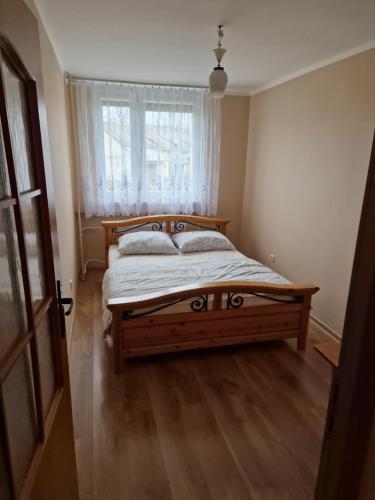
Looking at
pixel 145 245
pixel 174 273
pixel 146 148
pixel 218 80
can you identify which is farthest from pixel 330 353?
pixel 146 148

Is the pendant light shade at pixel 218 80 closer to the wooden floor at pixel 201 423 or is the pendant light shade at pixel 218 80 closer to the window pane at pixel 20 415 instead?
the wooden floor at pixel 201 423

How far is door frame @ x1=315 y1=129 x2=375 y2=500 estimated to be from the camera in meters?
0.67

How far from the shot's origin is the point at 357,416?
76cm

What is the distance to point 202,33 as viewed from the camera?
2.43m

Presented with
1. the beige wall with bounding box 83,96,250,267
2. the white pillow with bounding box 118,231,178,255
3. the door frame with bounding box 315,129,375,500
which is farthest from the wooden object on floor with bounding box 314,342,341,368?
the beige wall with bounding box 83,96,250,267

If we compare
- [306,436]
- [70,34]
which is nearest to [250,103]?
[70,34]

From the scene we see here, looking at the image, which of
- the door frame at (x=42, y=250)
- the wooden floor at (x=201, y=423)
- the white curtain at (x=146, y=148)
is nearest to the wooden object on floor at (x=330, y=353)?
the door frame at (x=42, y=250)

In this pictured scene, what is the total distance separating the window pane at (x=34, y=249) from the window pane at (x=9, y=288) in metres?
0.08

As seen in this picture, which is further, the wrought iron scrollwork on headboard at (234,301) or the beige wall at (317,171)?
the beige wall at (317,171)

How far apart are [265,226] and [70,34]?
113 inches

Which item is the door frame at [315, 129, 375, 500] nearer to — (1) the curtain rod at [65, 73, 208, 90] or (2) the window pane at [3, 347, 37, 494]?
(2) the window pane at [3, 347, 37, 494]

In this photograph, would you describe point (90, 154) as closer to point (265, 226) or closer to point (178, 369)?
point (265, 226)

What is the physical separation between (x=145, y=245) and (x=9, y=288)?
288cm

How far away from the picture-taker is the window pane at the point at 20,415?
752 millimetres
